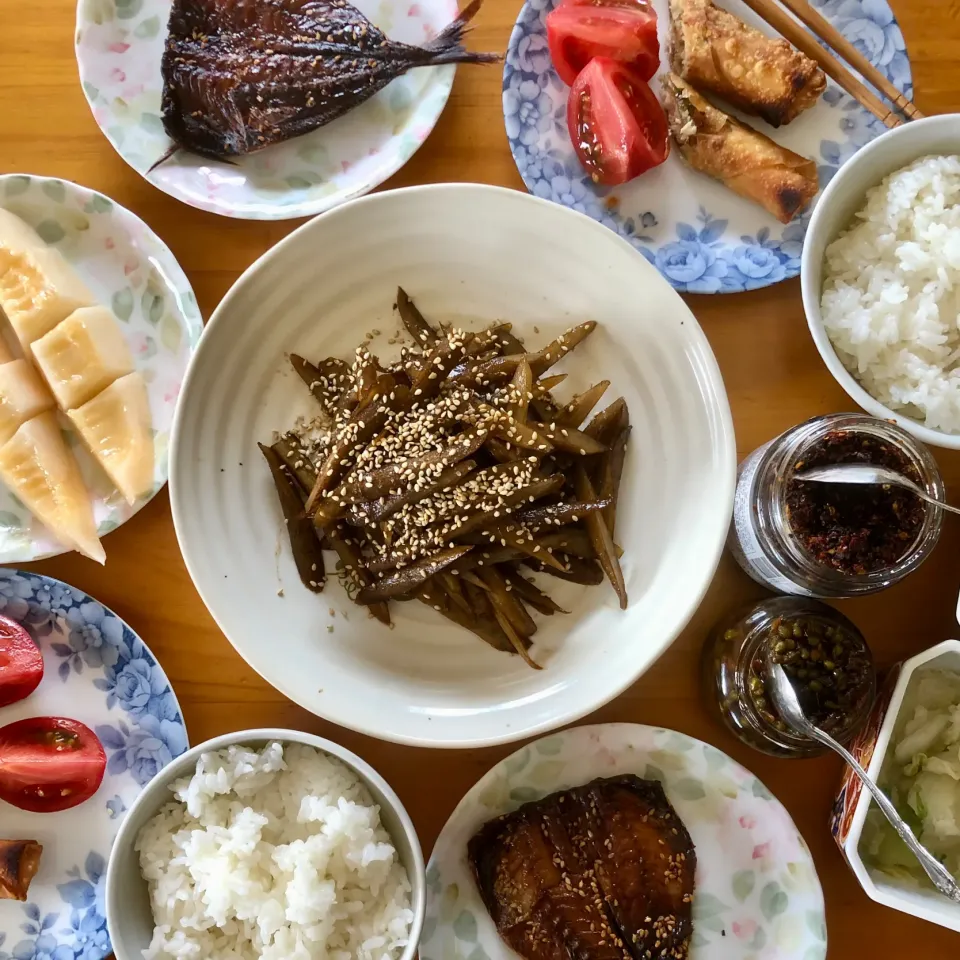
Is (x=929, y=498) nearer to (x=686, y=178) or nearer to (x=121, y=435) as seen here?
(x=686, y=178)

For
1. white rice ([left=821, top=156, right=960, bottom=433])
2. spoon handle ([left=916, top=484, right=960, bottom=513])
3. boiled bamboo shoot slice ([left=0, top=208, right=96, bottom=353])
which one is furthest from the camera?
boiled bamboo shoot slice ([left=0, top=208, right=96, bottom=353])

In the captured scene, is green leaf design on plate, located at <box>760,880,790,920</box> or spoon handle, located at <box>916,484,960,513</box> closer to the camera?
spoon handle, located at <box>916,484,960,513</box>

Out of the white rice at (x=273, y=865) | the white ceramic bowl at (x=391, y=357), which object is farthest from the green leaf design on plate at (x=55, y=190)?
the white rice at (x=273, y=865)

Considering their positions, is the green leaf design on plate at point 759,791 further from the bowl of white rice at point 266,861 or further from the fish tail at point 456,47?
the fish tail at point 456,47

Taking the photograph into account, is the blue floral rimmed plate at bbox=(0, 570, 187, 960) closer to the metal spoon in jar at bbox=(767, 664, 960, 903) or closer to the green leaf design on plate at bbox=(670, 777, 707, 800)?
the green leaf design on plate at bbox=(670, 777, 707, 800)

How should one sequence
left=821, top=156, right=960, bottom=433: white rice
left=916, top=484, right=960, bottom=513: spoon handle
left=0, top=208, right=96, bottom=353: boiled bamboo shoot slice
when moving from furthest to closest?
left=0, top=208, right=96, bottom=353: boiled bamboo shoot slice, left=821, top=156, right=960, bottom=433: white rice, left=916, top=484, right=960, bottom=513: spoon handle

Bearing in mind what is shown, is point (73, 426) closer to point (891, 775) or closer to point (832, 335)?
point (832, 335)

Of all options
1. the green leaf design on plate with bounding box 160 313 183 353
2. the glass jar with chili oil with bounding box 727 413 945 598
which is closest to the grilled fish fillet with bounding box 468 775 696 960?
the glass jar with chili oil with bounding box 727 413 945 598
